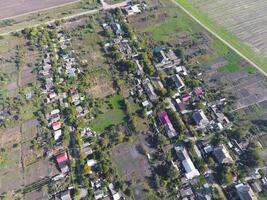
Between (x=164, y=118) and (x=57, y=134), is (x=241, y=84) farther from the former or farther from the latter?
(x=57, y=134)

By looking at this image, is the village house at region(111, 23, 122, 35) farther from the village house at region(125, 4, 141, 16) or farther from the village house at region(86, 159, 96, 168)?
the village house at region(86, 159, 96, 168)

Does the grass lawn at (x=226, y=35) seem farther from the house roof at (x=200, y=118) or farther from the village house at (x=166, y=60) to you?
the house roof at (x=200, y=118)

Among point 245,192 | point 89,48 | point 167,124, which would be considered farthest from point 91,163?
point 89,48

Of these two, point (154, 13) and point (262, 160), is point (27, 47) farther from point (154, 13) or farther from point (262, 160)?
point (262, 160)

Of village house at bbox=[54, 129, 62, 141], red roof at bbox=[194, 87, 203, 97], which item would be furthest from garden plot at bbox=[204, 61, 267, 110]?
village house at bbox=[54, 129, 62, 141]

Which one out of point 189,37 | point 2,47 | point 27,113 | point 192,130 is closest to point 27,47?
point 2,47

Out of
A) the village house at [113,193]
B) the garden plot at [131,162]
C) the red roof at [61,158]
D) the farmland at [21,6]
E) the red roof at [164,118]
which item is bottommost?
the village house at [113,193]

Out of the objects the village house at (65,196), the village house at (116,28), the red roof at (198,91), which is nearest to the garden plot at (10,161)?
the village house at (65,196)

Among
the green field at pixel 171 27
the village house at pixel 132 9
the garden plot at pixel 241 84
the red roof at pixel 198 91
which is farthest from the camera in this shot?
the village house at pixel 132 9
